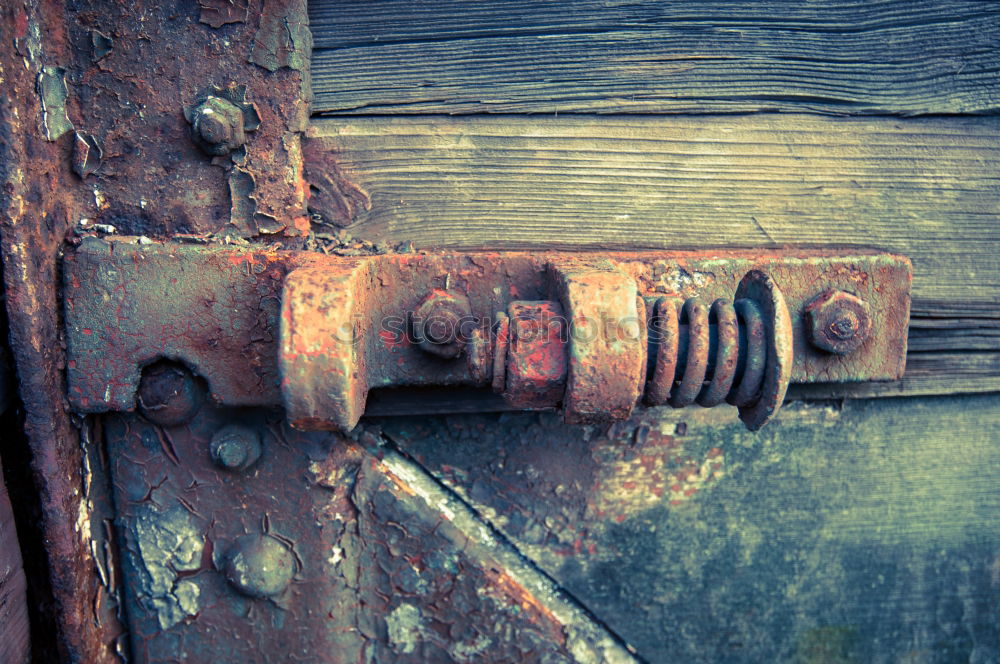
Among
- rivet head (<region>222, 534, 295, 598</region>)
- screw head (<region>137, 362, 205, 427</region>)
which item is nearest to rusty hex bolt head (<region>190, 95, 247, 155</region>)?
screw head (<region>137, 362, 205, 427</region>)

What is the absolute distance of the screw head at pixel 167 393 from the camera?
81 centimetres

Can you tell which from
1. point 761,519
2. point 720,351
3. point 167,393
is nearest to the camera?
point 720,351

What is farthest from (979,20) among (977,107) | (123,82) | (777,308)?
(123,82)

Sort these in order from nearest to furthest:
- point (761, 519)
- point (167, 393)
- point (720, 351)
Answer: point (720, 351) < point (167, 393) < point (761, 519)

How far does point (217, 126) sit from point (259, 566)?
580 mm

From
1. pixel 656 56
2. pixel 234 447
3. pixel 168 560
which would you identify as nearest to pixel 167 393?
pixel 234 447

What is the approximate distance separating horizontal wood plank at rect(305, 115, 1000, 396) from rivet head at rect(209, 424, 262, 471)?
312 millimetres

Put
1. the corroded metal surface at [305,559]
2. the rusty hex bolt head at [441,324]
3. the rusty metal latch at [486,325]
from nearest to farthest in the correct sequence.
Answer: the rusty metal latch at [486,325], the rusty hex bolt head at [441,324], the corroded metal surface at [305,559]

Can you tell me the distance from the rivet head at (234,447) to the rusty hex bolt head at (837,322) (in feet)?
2.48

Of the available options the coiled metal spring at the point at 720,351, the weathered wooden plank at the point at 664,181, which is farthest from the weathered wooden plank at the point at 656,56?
the coiled metal spring at the point at 720,351

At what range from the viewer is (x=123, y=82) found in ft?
2.58

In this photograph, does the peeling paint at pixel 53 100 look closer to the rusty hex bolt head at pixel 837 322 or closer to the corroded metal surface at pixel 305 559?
the corroded metal surface at pixel 305 559

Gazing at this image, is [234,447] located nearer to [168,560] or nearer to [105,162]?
[168,560]

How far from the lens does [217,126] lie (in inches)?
30.8
